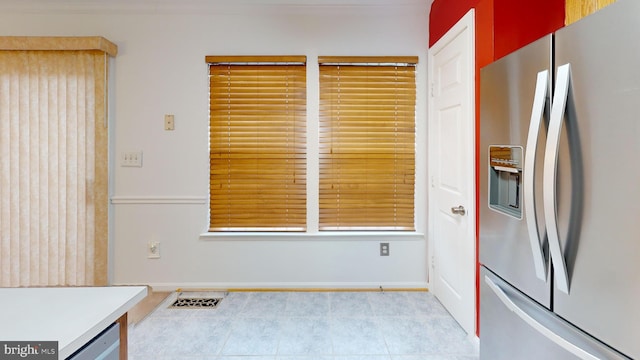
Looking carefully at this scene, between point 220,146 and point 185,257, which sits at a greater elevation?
point 220,146

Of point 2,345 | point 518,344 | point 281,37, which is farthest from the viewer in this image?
point 281,37

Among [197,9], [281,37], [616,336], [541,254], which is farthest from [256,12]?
[616,336]

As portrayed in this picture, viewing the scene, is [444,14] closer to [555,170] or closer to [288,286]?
[555,170]

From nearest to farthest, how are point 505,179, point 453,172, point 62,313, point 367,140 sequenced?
point 62,313, point 505,179, point 453,172, point 367,140

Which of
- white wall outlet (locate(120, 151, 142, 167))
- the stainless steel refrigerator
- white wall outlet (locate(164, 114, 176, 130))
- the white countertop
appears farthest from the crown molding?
the white countertop

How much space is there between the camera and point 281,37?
9.20 feet

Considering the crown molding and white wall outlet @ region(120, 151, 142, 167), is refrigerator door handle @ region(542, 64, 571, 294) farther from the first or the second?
white wall outlet @ region(120, 151, 142, 167)

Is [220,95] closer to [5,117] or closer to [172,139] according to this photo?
[172,139]

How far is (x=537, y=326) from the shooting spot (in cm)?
101


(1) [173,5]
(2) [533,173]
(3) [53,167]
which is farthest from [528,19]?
(3) [53,167]

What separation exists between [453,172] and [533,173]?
1.36 metres

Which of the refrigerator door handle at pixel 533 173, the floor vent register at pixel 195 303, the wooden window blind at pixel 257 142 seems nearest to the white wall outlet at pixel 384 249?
the wooden window blind at pixel 257 142

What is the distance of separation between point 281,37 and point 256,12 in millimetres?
284

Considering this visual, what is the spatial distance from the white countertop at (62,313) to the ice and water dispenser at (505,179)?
1.26 metres
